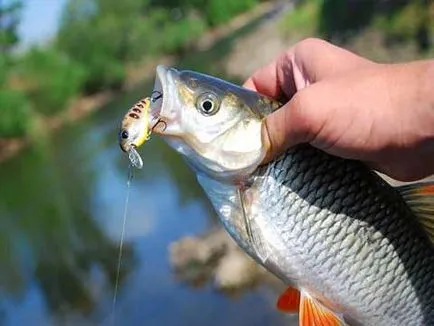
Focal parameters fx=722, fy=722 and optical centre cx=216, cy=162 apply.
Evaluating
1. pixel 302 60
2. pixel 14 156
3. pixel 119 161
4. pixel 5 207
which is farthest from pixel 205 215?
pixel 14 156

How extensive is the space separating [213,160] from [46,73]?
1505 inches

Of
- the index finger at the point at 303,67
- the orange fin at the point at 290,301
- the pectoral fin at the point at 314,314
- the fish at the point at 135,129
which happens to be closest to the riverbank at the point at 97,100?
the index finger at the point at 303,67

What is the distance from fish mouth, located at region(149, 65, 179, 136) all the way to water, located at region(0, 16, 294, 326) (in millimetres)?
6655

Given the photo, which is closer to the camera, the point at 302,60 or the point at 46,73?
the point at 302,60

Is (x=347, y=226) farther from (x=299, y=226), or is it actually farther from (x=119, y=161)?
(x=119, y=161)

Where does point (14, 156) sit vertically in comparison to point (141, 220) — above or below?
below

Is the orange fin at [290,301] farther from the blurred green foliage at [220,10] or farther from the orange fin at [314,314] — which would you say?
the blurred green foliage at [220,10]

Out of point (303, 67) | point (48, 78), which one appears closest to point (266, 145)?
point (303, 67)

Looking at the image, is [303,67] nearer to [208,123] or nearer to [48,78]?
[208,123]

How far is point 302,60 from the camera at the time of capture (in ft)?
8.55

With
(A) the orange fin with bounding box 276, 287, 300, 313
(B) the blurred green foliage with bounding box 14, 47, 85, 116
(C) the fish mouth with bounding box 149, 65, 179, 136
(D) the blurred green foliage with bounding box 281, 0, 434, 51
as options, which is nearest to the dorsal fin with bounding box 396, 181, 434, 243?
(A) the orange fin with bounding box 276, 287, 300, 313

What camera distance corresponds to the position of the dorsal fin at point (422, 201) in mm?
2291

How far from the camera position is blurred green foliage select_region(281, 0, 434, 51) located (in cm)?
1978

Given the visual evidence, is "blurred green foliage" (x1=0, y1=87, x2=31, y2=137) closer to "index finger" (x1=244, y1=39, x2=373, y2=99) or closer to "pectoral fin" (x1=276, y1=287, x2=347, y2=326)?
"index finger" (x1=244, y1=39, x2=373, y2=99)
